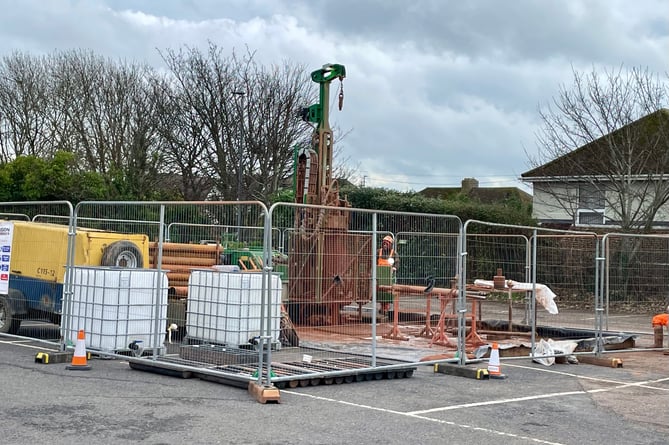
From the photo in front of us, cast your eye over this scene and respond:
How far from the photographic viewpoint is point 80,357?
10.4 meters

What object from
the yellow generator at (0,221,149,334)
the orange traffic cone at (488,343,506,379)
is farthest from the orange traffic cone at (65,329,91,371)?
the orange traffic cone at (488,343,506,379)

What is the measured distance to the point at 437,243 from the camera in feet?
37.3

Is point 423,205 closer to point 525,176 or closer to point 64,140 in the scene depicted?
point 525,176

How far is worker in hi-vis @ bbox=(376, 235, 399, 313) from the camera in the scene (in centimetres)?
1130

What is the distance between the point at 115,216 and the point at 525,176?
77.9 ft

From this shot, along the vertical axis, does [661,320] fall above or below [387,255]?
below

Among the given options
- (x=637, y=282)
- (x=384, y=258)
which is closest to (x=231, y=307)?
(x=384, y=258)

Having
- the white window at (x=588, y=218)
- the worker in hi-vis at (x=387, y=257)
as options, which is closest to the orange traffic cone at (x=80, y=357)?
the worker in hi-vis at (x=387, y=257)

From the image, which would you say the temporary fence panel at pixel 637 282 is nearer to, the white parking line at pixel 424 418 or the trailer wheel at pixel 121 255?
the white parking line at pixel 424 418

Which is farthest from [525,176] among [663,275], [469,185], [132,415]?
[132,415]

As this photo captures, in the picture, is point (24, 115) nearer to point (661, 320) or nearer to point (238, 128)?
point (238, 128)

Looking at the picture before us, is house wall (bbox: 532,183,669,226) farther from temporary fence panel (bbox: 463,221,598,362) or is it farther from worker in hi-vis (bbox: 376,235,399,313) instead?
worker in hi-vis (bbox: 376,235,399,313)

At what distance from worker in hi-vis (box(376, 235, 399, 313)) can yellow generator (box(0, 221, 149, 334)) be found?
3994 mm

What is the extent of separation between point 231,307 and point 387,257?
9.17 feet
